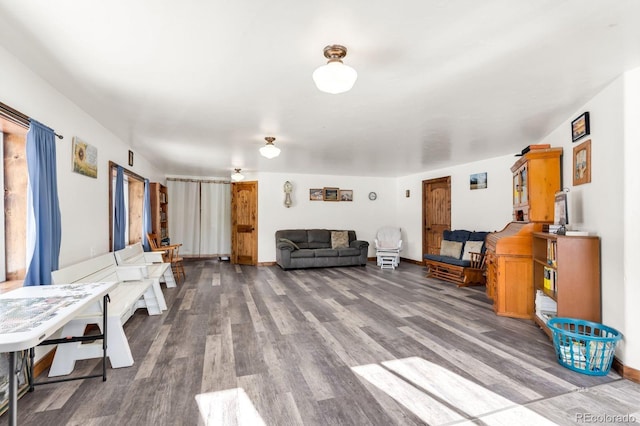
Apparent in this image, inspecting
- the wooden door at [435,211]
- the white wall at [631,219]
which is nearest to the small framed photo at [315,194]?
the wooden door at [435,211]

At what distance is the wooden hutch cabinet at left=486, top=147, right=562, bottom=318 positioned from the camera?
378 cm

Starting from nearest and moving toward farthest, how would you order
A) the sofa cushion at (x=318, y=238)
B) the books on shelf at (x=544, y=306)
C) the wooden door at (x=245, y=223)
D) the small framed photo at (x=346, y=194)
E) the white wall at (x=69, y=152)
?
the white wall at (x=69, y=152), the books on shelf at (x=544, y=306), the sofa cushion at (x=318, y=238), the wooden door at (x=245, y=223), the small framed photo at (x=346, y=194)

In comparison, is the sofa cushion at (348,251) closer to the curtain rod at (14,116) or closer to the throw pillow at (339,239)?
the throw pillow at (339,239)

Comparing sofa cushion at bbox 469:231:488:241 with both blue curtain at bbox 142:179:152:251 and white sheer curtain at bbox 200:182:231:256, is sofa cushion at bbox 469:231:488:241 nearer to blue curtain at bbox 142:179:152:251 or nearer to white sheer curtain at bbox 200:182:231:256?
blue curtain at bbox 142:179:152:251

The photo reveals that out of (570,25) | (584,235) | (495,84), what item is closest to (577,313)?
(584,235)

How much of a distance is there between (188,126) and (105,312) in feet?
8.07

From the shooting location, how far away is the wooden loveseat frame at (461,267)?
18.2 ft

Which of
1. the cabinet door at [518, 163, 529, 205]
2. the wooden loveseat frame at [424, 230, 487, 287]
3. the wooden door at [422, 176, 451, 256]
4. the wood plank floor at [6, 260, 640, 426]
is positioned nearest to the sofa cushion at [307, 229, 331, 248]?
the wooden door at [422, 176, 451, 256]

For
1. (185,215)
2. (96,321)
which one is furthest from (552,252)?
(185,215)

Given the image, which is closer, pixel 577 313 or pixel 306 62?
pixel 306 62

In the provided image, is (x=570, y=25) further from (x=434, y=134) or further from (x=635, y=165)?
(x=434, y=134)

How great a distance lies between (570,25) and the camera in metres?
1.86

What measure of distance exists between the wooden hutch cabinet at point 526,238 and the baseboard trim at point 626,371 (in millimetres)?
1275

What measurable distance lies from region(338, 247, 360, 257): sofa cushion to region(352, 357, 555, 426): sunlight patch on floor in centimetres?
476
